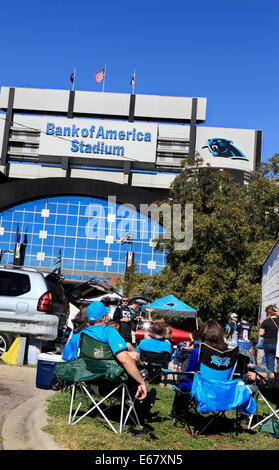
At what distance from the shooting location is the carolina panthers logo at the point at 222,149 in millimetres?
65625

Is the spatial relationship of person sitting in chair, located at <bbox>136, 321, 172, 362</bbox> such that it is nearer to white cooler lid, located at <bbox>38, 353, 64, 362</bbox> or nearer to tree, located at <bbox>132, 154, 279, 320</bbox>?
white cooler lid, located at <bbox>38, 353, 64, 362</bbox>

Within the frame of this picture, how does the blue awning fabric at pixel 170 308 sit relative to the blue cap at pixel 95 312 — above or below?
below

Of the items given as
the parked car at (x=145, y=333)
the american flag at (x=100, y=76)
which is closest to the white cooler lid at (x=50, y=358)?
the parked car at (x=145, y=333)

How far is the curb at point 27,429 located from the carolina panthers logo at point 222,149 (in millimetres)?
62244

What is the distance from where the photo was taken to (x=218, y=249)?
2364cm

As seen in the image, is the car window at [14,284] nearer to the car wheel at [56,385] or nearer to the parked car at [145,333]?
the car wheel at [56,385]

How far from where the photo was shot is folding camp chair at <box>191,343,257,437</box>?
16.6 ft

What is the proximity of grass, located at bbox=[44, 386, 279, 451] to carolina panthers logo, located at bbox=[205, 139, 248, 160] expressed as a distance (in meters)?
61.8

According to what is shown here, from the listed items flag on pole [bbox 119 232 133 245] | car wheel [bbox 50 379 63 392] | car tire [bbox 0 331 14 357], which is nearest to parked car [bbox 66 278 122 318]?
car tire [bbox 0 331 14 357]

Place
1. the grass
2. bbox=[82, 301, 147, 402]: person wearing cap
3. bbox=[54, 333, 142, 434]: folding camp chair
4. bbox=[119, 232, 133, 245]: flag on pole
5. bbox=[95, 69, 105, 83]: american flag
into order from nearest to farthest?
the grass → bbox=[82, 301, 147, 402]: person wearing cap → bbox=[54, 333, 142, 434]: folding camp chair → bbox=[119, 232, 133, 245]: flag on pole → bbox=[95, 69, 105, 83]: american flag

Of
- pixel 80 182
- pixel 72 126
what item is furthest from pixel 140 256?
pixel 72 126

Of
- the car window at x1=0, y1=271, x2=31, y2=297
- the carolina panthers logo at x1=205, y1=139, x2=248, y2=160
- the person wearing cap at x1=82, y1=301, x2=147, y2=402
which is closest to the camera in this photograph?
the person wearing cap at x1=82, y1=301, x2=147, y2=402

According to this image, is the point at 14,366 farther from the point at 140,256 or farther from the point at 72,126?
the point at 72,126
